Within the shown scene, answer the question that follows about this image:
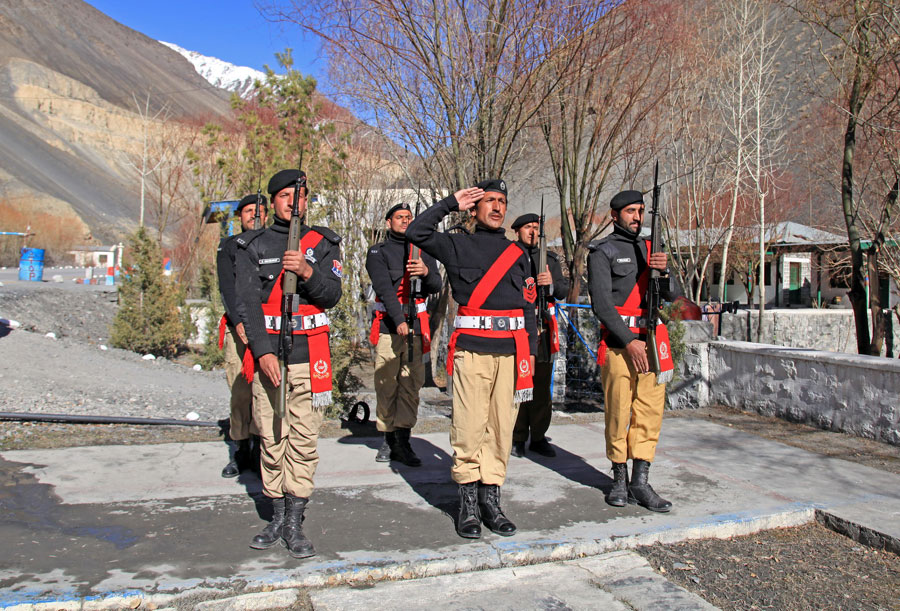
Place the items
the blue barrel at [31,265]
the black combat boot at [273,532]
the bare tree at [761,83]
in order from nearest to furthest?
1. the black combat boot at [273,532]
2. the bare tree at [761,83]
3. the blue barrel at [31,265]

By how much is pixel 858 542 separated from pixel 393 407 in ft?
11.1

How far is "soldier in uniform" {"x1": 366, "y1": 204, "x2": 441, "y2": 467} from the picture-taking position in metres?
6.04

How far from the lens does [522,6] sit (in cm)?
905

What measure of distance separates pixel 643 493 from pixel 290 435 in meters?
2.32

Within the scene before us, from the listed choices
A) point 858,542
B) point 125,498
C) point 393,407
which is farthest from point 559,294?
point 125,498

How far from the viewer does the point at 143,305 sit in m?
14.8

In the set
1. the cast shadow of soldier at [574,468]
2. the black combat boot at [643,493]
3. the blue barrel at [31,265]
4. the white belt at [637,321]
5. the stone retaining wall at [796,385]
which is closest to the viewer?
the black combat boot at [643,493]

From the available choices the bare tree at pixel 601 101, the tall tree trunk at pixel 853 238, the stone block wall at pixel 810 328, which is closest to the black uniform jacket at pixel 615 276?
the bare tree at pixel 601 101

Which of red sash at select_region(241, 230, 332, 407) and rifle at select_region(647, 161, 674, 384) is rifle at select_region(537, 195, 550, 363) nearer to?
rifle at select_region(647, 161, 674, 384)

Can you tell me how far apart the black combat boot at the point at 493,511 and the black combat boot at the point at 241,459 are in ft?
6.48

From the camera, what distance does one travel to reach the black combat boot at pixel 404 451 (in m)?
5.91

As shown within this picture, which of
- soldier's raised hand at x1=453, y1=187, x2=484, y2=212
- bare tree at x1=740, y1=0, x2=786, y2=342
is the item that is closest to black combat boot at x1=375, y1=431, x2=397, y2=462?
soldier's raised hand at x1=453, y1=187, x2=484, y2=212

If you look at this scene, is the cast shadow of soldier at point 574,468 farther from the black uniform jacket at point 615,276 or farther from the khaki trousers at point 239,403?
the khaki trousers at point 239,403

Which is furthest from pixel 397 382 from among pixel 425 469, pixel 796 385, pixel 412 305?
pixel 796 385
